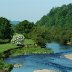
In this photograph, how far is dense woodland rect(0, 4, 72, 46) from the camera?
106 meters

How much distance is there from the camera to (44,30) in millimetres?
116375

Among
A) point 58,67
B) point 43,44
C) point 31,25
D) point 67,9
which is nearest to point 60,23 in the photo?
point 67,9

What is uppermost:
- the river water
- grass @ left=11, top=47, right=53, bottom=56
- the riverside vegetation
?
the riverside vegetation

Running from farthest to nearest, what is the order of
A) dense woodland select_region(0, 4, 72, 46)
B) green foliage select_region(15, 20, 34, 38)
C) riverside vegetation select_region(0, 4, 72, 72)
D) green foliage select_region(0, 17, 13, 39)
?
1. green foliage select_region(15, 20, 34, 38)
2. dense woodland select_region(0, 4, 72, 46)
3. green foliage select_region(0, 17, 13, 39)
4. riverside vegetation select_region(0, 4, 72, 72)

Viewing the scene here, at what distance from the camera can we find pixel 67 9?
643 ft

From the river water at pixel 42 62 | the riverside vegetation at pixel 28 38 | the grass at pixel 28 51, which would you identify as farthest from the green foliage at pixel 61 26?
the river water at pixel 42 62

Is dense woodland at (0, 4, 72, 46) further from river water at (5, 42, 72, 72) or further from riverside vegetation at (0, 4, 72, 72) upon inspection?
river water at (5, 42, 72, 72)

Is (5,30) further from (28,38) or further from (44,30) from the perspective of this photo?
(28,38)

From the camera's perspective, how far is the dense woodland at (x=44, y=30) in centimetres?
10575

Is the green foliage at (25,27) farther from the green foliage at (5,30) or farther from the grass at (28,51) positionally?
the grass at (28,51)

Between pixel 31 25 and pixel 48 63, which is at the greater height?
pixel 31 25

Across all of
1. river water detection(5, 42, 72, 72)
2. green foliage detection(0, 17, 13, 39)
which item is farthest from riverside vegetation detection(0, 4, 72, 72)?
river water detection(5, 42, 72, 72)

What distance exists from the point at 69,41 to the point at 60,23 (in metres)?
51.7

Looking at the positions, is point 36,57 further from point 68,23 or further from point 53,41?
point 68,23
